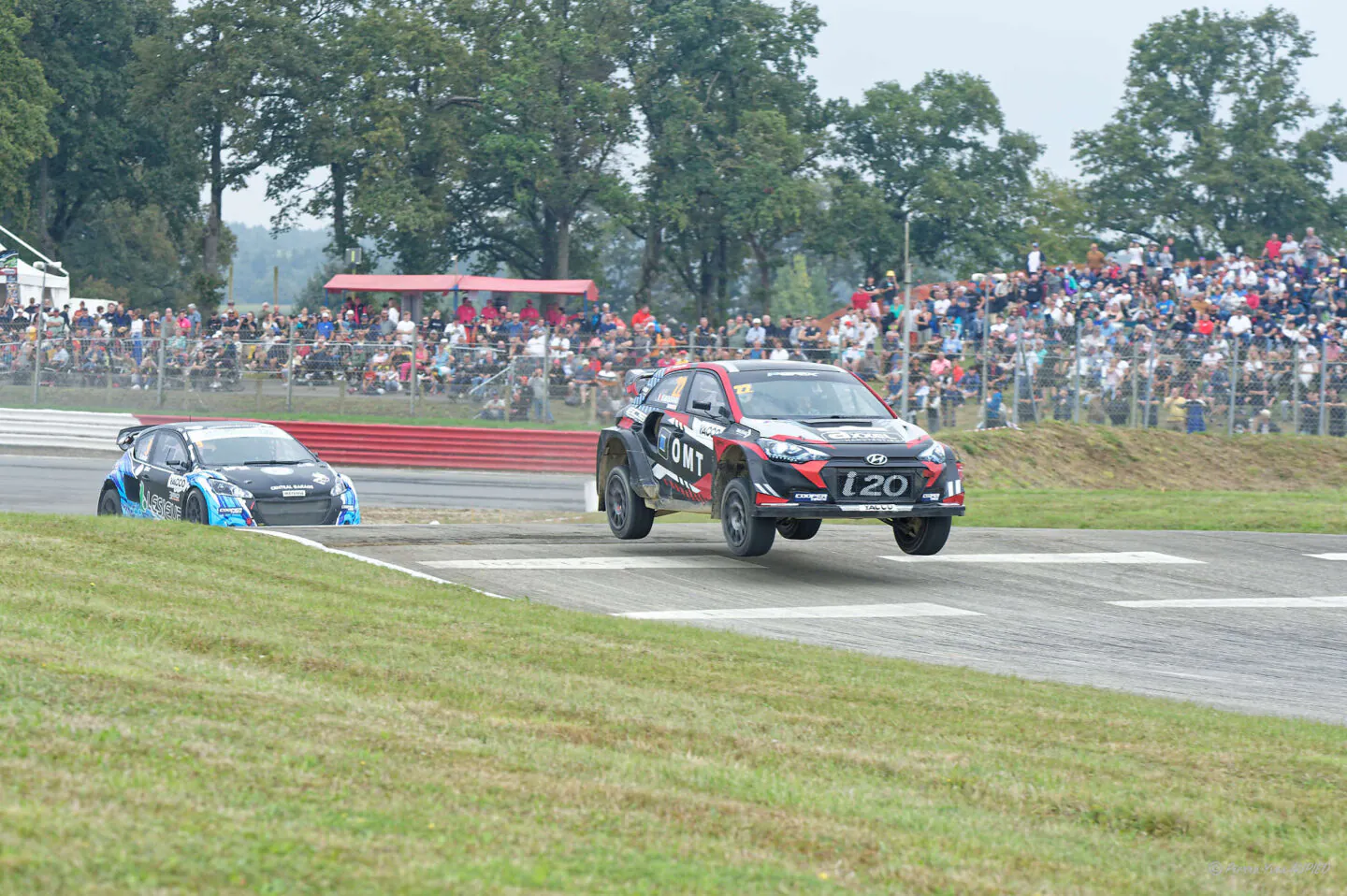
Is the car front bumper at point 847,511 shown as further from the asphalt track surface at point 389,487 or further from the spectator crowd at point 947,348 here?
the spectator crowd at point 947,348

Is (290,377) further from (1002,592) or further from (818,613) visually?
(818,613)

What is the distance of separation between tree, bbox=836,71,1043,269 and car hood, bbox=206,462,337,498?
4513 centimetres

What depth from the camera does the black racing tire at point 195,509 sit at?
655 inches

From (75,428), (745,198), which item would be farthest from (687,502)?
(745,198)

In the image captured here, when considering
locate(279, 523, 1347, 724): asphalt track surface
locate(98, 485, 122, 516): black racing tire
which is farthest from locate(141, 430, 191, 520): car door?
locate(279, 523, 1347, 724): asphalt track surface

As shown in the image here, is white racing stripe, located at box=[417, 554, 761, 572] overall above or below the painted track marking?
above

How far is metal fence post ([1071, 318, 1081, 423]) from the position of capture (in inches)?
1134

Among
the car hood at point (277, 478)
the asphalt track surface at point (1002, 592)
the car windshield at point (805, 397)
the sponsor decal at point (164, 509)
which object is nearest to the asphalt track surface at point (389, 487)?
the sponsor decal at point (164, 509)

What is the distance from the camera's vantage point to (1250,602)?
1376 cm

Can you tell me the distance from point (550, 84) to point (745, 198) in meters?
8.35

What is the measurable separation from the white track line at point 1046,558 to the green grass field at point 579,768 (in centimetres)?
616

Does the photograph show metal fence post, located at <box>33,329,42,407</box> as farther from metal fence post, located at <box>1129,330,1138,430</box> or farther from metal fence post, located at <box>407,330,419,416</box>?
metal fence post, located at <box>1129,330,1138,430</box>

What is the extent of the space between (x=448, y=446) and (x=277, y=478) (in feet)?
48.7

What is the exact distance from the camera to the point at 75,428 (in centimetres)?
3325
